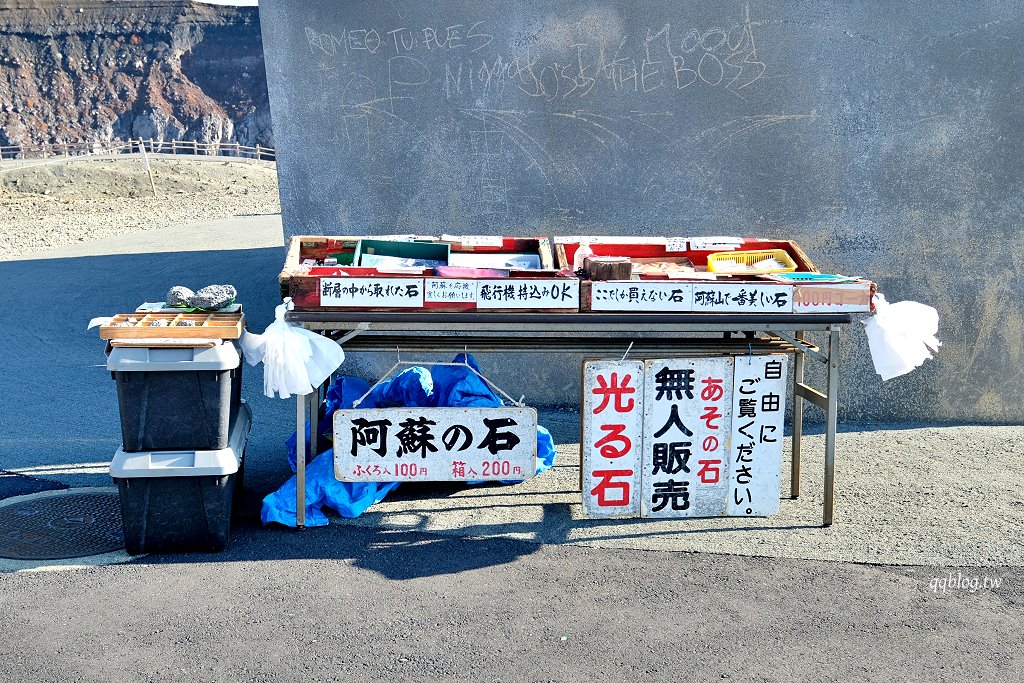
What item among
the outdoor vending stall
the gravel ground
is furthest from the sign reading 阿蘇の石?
the gravel ground

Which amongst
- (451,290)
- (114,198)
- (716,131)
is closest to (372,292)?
(451,290)

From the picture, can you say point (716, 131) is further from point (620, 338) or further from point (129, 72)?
point (129, 72)

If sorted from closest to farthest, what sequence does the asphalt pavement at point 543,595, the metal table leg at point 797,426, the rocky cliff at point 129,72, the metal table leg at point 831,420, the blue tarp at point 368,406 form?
the asphalt pavement at point 543,595 → the metal table leg at point 831,420 → the blue tarp at point 368,406 → the metal table leg at point 797,426 → the rocky cliff at point 129,72

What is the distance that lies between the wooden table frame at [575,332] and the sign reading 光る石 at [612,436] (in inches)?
8.9

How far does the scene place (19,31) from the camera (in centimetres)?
6097

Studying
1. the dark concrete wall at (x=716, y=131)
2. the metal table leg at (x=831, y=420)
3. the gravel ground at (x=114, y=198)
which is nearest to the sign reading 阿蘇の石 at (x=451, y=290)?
the metal table leg at (x=831, y=420)

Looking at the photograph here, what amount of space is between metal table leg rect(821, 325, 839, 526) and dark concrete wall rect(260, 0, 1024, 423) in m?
2.01

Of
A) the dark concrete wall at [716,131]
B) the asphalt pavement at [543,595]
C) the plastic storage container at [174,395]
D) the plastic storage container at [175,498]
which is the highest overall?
the dark concrete wall at [716,131]

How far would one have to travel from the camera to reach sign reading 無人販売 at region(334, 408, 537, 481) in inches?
209

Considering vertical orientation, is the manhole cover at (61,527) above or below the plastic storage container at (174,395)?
below

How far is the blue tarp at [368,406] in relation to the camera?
5551 millimetres

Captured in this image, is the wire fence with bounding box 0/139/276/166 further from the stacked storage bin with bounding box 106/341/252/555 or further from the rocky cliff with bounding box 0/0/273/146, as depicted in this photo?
the stacked storage bin with bounding box 106/341/252/555

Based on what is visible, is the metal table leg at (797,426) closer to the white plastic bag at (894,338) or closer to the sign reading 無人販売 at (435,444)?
the white plastic bag at (894,338)

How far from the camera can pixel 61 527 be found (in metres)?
5.48
